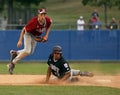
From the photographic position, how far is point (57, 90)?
10.7 m

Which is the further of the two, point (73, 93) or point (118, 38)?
point (118, 38)

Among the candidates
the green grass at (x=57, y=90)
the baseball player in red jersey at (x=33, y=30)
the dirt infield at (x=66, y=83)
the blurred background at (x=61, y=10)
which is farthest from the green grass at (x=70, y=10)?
the green grass at (x=57, y=90)

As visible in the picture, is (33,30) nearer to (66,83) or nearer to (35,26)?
(35,26)

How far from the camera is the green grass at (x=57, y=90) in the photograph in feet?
34.0

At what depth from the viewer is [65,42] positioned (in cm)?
2408

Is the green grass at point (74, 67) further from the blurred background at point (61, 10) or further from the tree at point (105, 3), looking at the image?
the tree at point (105, 3)

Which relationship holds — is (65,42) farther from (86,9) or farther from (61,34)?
(86,9)

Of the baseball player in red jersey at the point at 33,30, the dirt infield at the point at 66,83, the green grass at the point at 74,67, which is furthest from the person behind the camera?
the green grass at the point at 74,67

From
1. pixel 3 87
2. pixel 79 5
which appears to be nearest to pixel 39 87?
pixel 3 87

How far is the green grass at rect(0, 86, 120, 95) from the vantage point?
10359 millimetres

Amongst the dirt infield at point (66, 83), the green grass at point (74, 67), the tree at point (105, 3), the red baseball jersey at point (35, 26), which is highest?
the tree at point (105, 3)

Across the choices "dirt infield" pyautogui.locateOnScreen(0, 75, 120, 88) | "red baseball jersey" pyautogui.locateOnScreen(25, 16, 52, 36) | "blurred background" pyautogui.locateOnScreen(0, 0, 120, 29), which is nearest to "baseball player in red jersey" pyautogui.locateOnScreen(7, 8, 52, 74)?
"red baseball jersey" pyautogui.locateOnScreen(25, 16, 52, 36)

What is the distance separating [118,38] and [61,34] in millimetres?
2594

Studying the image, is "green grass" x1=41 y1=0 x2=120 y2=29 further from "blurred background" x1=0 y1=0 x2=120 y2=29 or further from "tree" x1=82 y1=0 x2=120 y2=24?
"tree" x1=82 y1=0 x2=120 y2=24
